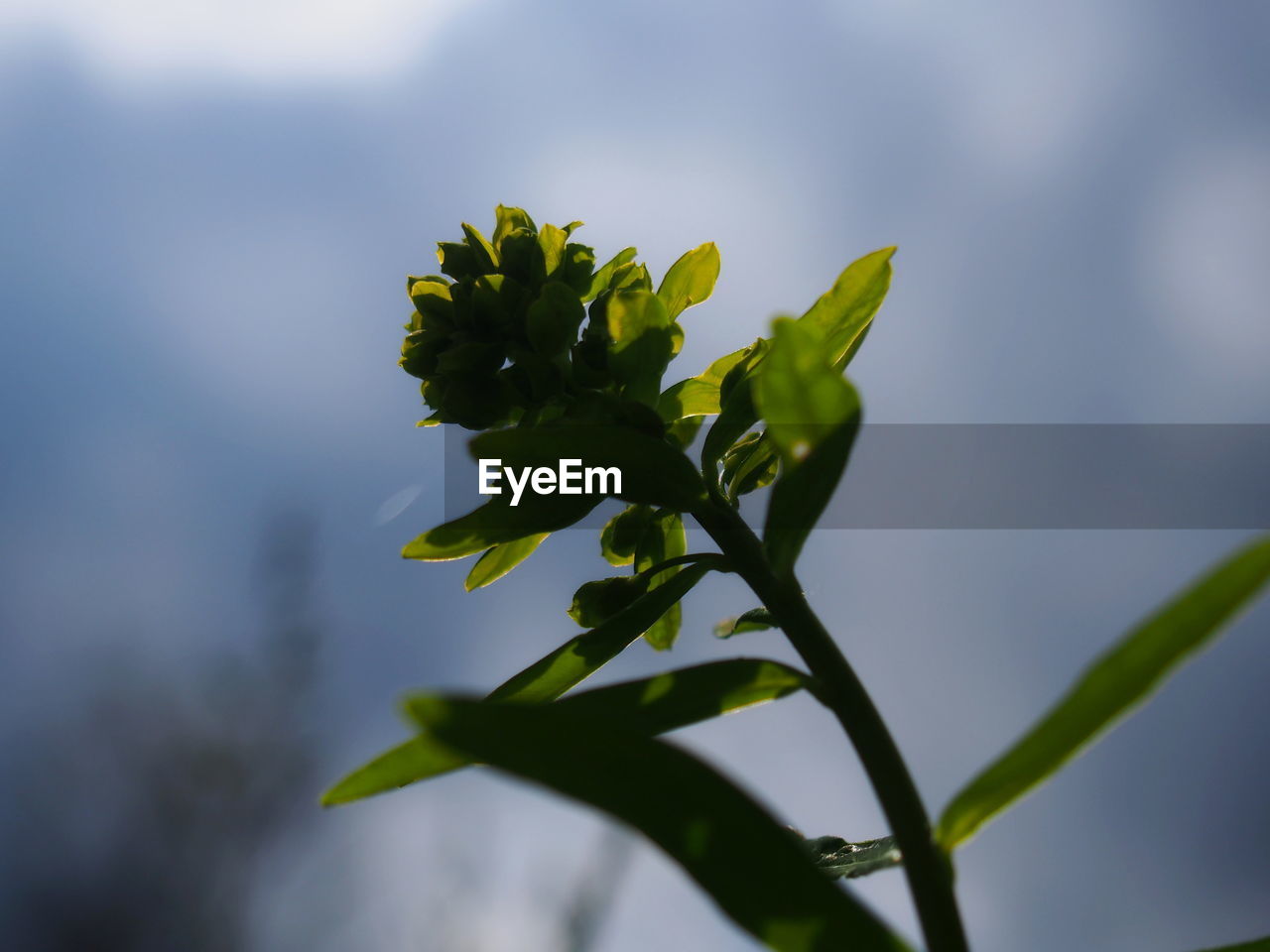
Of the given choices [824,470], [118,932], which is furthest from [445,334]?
[118,932]

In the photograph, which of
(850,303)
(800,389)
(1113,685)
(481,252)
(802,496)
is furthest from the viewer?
(481,252)

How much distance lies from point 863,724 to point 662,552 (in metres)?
0.51

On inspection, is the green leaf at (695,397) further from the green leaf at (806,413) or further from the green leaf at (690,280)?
the green leaf at (806,413)

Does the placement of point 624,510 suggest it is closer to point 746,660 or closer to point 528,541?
point 528,541

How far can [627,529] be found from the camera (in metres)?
1.28

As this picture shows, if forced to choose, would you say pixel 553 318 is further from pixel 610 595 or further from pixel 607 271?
pixel 610 595

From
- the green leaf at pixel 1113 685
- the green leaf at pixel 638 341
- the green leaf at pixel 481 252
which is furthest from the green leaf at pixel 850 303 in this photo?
the green leaf at pixel 1113 685

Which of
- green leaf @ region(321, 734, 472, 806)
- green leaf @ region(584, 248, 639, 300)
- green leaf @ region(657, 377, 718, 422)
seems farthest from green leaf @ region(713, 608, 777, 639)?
green leaf @ region(584, 248, 639, 300)

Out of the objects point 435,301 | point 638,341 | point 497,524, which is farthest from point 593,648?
point 435,301

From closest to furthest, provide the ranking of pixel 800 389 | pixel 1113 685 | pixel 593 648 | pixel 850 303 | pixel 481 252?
pixel 1113 685 → pixel 800 389 → pixel 593 648 → pixel 850 303 → pixel 481 252

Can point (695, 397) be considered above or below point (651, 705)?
above

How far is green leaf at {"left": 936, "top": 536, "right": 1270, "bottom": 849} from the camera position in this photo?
618 millimetres

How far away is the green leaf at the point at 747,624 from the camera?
1.15 m

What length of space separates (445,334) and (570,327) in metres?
0.23
